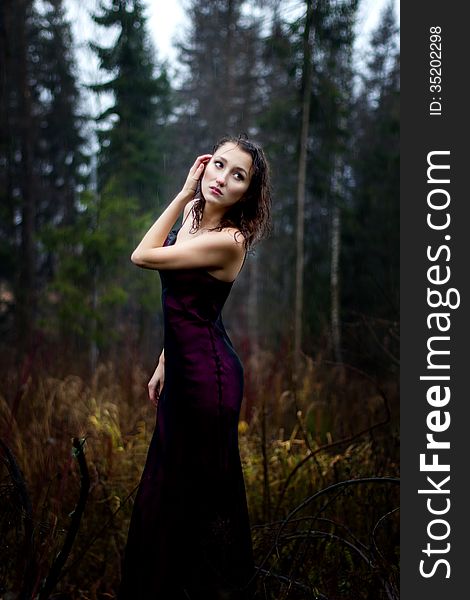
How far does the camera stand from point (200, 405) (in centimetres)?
242

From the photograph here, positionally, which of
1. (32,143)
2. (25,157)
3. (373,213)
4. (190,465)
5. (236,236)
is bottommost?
(190,465)

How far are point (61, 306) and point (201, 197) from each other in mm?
7056

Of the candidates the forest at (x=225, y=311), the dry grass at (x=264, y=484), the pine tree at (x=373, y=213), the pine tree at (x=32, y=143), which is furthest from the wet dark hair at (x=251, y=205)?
the pine tree at (x=373, y=213)

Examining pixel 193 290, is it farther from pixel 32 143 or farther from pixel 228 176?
pixel 32 143

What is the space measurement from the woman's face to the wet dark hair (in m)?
0.04

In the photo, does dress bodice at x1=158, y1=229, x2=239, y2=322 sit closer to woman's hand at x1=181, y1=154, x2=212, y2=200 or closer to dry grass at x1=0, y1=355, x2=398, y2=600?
woman's hand at x1=181, y1=154, x2=212, y2=200

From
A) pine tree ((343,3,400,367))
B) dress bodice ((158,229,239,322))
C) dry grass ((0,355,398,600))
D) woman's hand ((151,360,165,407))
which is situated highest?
pine tree ((343,3,400,367))

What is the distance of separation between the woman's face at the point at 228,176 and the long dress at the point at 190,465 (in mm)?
327

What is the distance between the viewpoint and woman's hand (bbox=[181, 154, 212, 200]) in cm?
250

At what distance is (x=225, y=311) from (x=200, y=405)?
47.9 feet

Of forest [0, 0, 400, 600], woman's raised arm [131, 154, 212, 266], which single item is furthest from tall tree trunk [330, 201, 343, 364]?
woman's raised arm [131, 154, 212, 266]

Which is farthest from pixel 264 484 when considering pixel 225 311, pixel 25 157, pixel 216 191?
pixel 225 311

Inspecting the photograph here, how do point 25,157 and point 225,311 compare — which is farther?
point 225,311

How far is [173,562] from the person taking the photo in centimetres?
248
